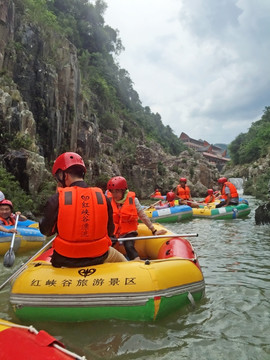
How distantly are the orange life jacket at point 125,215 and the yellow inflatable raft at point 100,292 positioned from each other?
1400 mm

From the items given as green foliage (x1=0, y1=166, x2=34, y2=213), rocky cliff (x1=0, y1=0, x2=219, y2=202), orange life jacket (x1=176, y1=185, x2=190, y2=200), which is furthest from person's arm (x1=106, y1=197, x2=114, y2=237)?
orange life jacket (x1=176, y1=185, x2=190, y2=200)

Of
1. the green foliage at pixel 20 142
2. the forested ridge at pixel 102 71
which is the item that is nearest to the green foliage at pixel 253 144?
the forested ridge at pixel 102 71

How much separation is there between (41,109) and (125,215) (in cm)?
1488

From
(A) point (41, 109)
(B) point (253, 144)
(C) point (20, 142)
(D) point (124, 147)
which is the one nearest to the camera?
(C) point (20, 142)

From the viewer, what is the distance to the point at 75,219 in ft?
9.46

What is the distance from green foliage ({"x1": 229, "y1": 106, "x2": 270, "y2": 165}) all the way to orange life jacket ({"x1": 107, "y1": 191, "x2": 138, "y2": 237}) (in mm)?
39268

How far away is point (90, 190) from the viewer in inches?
118

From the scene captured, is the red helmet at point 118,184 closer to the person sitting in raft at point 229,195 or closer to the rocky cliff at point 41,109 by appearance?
the rocky cliff at point 41,109

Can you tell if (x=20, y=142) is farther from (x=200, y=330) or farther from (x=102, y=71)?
(x=102, y=71)

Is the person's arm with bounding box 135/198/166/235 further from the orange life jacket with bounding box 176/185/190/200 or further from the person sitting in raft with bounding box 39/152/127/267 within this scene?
the orange life jacket with bounding box 176/185/190/200

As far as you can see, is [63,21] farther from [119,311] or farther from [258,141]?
[119,311]

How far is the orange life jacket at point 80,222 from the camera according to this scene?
2895 mm

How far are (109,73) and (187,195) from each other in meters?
37.5

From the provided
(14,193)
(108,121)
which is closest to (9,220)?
(14,193)
